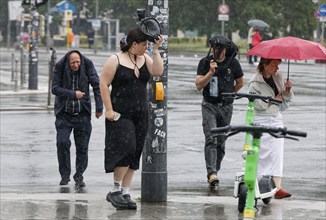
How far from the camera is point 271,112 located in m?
11.6

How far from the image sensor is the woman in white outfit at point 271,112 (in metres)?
11.4

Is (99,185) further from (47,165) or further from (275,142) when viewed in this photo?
(275,142)

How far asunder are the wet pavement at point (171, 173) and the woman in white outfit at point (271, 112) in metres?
0.38

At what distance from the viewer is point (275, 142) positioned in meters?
11.4

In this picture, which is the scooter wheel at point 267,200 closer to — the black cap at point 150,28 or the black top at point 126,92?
the black top at point 126,92

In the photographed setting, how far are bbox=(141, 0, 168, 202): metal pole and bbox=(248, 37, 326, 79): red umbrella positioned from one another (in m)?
1.00

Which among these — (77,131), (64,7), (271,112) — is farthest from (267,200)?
(64,7)

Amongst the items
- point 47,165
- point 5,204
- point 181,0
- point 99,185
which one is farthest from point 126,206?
point 181,0

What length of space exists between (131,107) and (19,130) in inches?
393

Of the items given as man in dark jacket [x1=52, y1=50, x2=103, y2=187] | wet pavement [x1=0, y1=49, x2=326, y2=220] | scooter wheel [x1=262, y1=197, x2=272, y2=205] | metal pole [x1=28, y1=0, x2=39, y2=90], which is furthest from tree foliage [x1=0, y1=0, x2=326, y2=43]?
scooter wheel [x1=262, y1=197, x2=272, y2=205]

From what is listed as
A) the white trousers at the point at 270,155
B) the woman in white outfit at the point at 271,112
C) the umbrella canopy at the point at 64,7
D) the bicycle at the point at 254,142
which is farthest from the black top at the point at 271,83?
the umbrella canopy at the point at 64,7

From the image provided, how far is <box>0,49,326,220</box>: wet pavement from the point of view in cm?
1091

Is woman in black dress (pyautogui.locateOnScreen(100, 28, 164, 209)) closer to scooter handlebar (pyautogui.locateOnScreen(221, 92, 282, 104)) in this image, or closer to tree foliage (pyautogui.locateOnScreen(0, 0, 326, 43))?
scooter handlebar (pyautogui.locateOnScreen(221, 92, 282, 104))

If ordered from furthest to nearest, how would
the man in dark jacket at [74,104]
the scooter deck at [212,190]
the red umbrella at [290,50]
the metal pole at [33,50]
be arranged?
the metal pole at [33,50] < the man in dark jacket at [74,104] < the scooter deck at [212,190] < the red umbrella at [290,50]
